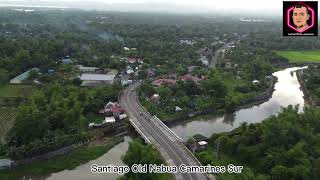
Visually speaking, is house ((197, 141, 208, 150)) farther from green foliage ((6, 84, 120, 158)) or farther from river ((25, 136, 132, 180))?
green foliage ((6, 84, 120, 158))

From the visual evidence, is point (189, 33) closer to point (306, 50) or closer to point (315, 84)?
point (306, 50)

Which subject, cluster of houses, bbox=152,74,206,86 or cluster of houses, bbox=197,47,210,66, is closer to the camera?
cluster of houses, bbox=152,74,206,86

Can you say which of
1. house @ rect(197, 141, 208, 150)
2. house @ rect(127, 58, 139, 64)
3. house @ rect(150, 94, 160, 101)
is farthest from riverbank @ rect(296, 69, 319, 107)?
house @ rect(127, 58, 139, 64)

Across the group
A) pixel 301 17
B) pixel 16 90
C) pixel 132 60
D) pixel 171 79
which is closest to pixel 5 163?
pixel 16 90

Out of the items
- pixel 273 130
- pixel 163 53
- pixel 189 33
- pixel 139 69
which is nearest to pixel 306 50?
pixel 189 33

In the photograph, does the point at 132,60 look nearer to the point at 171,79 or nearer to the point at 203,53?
the point at 171,79

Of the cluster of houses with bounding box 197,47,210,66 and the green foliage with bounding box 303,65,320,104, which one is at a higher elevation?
the cluster of houses with bounding box 197,47,210,66

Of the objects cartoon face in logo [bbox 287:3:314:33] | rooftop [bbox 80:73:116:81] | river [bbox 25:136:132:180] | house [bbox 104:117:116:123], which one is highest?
cartoon face in logo [bbox 287:3:314:33]
